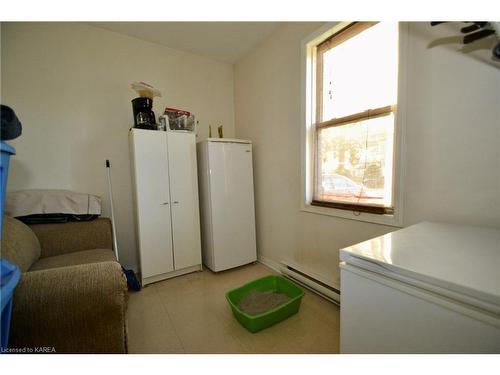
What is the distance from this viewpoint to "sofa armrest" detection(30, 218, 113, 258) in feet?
5.44

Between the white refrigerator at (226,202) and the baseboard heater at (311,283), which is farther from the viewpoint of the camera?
the white refrigerator at (226,202)

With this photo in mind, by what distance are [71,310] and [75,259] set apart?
0.80 meters

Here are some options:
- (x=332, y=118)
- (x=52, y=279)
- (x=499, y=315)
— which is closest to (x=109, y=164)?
(x=52, y=279)

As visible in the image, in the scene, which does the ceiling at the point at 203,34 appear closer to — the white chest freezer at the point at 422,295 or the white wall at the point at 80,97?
the white wall at the point at 80,97

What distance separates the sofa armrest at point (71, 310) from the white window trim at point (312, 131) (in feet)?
5.13

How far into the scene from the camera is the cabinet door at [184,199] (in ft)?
7.21

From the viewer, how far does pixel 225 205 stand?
2338 millimetres

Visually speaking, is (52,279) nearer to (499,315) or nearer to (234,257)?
(499,315)

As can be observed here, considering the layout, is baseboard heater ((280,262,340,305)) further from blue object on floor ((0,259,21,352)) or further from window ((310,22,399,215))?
blue object on floor ((0,259,21,352))

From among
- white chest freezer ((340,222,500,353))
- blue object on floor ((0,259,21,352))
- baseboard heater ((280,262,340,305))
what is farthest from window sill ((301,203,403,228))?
blue object on floor ((0,259,21,352))

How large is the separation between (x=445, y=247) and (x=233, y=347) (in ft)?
4.17

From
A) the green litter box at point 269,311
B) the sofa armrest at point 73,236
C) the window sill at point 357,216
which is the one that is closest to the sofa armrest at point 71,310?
the green litter box at point 269,311

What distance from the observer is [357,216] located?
5.18 feet
